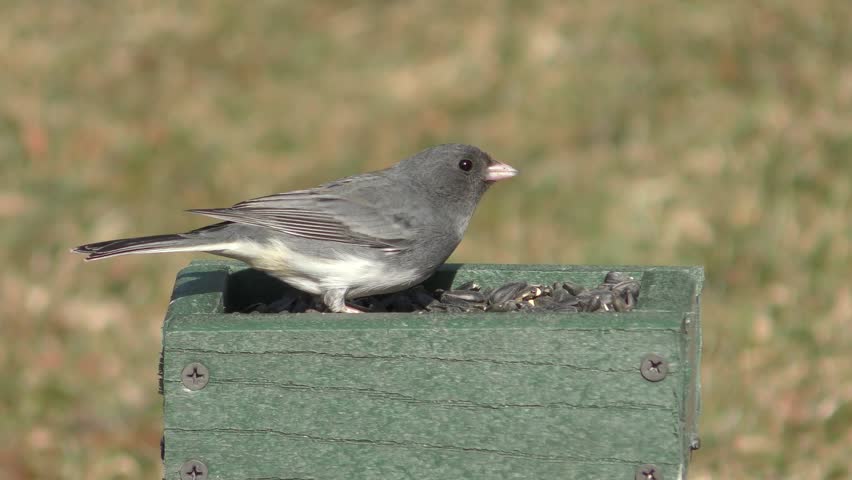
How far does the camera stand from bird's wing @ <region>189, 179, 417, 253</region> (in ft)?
12.3

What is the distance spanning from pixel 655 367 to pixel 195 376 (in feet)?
3.75

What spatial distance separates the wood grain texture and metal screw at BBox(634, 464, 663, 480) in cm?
2

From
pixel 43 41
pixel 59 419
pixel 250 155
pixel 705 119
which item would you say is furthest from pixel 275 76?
pixel 59 419

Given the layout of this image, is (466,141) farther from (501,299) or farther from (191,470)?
(191,470)

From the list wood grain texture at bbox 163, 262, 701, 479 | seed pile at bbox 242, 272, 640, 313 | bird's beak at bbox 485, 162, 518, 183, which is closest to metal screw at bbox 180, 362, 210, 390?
wood grain texture at bbox 163, 262, 701, 479

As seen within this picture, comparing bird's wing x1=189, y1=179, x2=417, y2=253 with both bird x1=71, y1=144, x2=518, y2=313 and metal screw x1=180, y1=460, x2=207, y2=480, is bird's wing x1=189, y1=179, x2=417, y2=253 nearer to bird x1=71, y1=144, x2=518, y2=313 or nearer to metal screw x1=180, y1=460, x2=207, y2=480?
bird x1=71, y1=144, x2=518, y2=313

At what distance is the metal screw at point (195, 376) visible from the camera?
3100mm

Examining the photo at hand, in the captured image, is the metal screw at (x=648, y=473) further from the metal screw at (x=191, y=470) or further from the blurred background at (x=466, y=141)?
the blurred background at (x=466, y=141)

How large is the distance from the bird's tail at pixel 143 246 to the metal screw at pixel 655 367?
1.36 meters

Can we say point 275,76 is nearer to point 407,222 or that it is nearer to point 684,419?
point 407,222

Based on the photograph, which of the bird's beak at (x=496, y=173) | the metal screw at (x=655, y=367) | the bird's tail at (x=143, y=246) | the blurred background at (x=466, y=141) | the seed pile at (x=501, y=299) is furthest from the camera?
the blurred background at (x=466, y=141)

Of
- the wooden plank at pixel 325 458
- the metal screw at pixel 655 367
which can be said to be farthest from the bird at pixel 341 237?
the metal screw at pixel 655 367

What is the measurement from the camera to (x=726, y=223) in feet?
20.5

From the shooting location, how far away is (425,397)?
3074 mm
